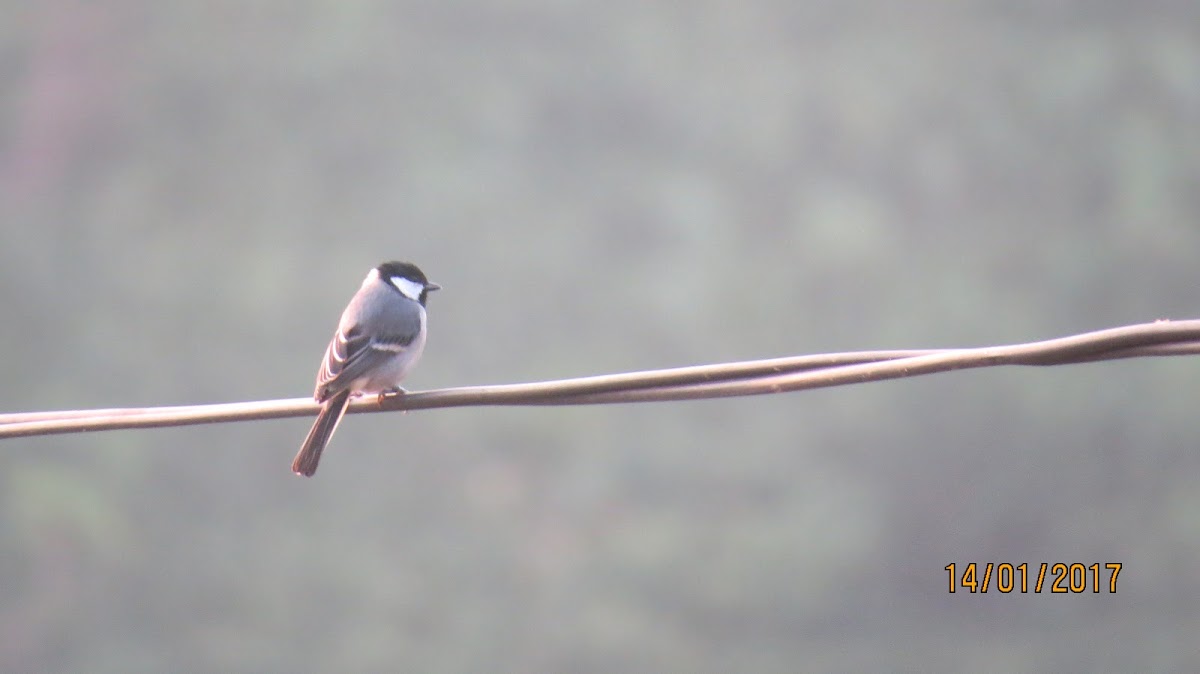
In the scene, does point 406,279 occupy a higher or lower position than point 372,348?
higher

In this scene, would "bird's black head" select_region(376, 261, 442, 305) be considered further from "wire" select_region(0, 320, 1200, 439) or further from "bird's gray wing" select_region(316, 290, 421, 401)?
"wire" select_region(0, 320, 1200, 439)

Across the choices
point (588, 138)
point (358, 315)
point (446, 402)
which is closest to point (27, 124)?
point (588, 138)

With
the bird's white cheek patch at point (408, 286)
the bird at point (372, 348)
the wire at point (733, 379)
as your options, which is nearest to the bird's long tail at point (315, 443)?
the bird at point (372, 348)
